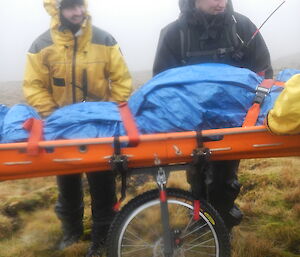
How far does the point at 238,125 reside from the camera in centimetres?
304

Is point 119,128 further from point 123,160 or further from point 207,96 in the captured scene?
point 207,96

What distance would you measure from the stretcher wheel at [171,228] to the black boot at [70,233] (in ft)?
4.70

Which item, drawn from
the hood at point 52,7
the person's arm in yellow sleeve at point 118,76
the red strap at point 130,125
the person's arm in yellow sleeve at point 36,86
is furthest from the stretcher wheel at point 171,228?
the hood at point 52,7

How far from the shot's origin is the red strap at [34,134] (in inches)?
111

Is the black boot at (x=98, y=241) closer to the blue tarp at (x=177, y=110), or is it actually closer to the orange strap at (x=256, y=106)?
the blue tarp at (x=177, y=110)

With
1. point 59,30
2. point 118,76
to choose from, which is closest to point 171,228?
point 118,76

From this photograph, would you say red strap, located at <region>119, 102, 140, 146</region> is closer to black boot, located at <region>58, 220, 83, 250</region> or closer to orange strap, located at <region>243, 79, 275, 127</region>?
orange strap, located at <region>243, 79, 275, 127</region>

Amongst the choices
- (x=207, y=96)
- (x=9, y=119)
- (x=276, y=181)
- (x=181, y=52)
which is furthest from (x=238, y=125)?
(x=276, y=181)

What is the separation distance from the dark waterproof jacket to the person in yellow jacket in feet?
1.72

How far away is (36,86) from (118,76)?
79cm

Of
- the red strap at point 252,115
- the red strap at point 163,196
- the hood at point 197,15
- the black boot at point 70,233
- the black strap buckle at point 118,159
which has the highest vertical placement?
the hood at point 197,15

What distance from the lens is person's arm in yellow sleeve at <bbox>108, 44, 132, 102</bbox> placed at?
4074mm

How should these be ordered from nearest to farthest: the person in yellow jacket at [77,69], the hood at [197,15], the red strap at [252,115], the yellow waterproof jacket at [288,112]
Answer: the yellow waterproof jacket at [288,112] → the red strap at [252,115] → the hood at [197,15] → the person in yellow jacket at [77,69]

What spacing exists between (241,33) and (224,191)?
1.47m
